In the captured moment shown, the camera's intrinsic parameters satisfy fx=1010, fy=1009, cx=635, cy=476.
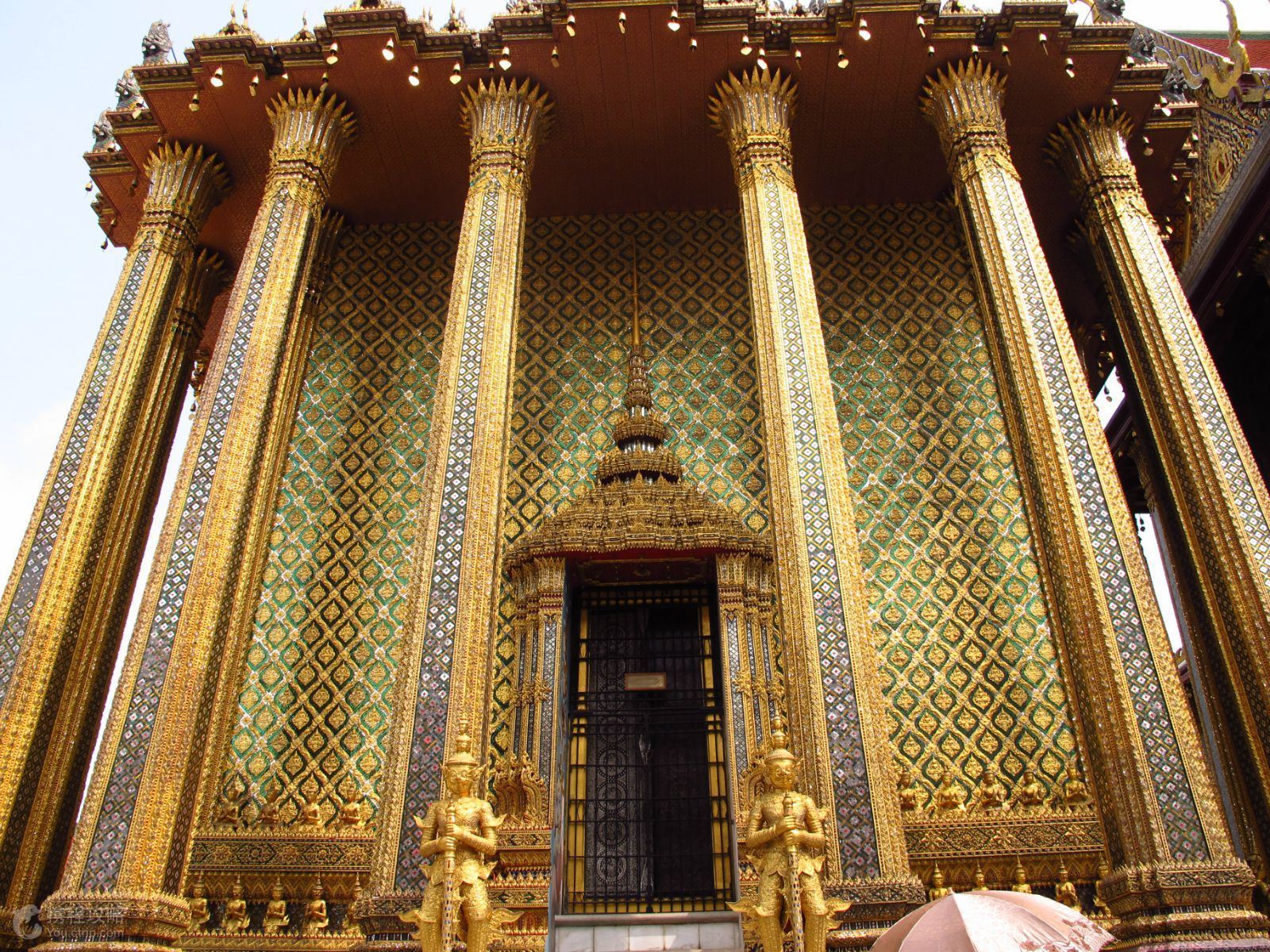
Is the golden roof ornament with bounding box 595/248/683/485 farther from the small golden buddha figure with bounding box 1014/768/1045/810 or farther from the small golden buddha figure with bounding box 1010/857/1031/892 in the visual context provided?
the small golden buddha figure with bounding box 1010/857/1031/892

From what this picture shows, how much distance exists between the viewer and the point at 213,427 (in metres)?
8.16

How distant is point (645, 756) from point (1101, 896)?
11.1 ft

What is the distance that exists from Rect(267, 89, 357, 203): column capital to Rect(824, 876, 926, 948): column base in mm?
7504

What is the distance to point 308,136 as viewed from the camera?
9.68 metres

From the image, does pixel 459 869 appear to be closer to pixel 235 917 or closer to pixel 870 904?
pixel 870 904

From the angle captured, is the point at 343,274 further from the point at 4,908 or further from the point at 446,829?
the point at 446,829

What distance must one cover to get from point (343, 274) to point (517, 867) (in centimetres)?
696

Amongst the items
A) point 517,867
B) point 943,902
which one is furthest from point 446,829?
point 943,902

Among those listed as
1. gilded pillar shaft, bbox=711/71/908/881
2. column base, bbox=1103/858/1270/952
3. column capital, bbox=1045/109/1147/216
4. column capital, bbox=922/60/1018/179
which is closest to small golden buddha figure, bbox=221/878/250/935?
gilded pillar shaft, bbox=711/71/908/881

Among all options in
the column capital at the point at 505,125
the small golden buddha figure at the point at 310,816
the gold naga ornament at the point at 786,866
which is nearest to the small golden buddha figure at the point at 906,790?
the gold naga ornament at the point at 786,866

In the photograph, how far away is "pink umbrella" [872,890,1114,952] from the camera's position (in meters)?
3.65

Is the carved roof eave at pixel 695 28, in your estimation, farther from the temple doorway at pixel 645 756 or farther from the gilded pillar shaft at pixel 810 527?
the temple doorway at pixel 645 756

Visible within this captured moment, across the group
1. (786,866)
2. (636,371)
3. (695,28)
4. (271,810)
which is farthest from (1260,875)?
(695,28)

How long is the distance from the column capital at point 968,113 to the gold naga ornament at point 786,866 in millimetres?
6361
